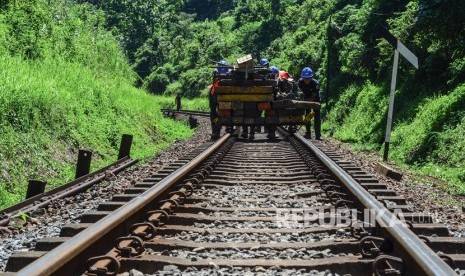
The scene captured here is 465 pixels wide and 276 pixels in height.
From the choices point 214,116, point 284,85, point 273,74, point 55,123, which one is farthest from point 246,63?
point 55,123

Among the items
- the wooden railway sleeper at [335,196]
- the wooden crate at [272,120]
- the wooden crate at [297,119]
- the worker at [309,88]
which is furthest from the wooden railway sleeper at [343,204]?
the worker at [309,88]

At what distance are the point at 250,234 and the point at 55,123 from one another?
270 inches

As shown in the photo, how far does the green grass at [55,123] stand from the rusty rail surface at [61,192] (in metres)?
0.54

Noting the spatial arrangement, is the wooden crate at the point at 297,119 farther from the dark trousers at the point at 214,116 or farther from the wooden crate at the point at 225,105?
the dark trousers at the point at 214,116

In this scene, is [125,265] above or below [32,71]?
below

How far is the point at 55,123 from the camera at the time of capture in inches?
400

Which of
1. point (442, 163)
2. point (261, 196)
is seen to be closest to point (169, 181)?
point (261, 196)

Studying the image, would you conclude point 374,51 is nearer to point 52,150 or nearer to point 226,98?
point 226,98

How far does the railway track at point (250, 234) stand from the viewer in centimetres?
317

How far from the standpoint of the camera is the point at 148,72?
72.3 meters

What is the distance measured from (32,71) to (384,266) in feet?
32.9

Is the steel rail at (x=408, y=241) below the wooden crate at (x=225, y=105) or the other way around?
below

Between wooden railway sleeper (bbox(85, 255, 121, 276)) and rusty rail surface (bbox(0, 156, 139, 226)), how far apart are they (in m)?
2.88

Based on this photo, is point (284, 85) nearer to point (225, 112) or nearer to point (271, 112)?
point (271, 112)
